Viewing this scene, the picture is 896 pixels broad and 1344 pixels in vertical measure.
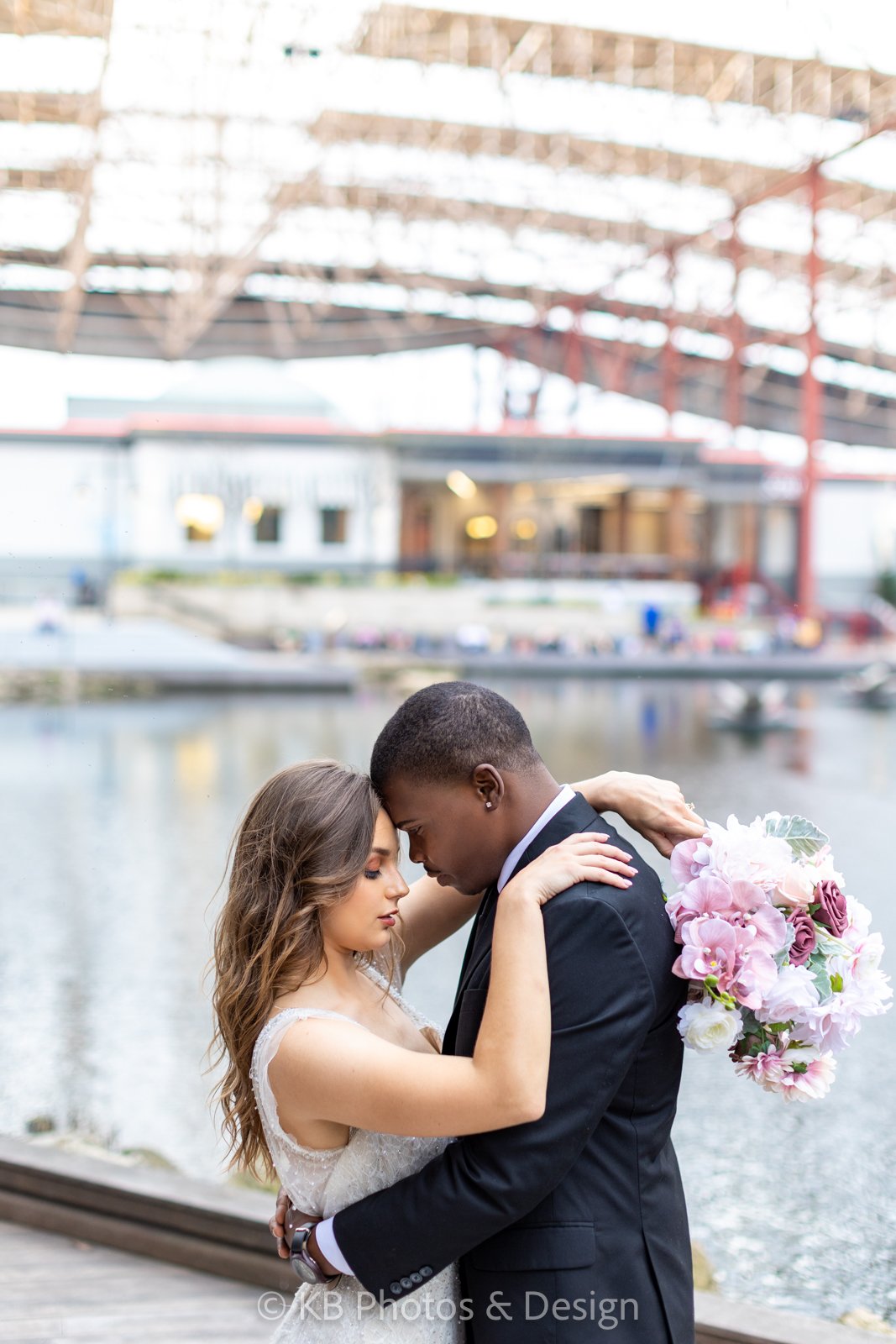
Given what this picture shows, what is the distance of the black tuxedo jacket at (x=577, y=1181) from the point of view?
1540mm

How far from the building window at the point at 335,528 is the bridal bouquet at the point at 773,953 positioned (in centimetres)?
3382

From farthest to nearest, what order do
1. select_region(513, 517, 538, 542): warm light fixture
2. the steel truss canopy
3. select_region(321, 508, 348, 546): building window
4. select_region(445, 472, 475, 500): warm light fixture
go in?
select_region(513, 517, 538, 542): warm light fixture < select_region(445, 472, 475, 500): warm light fixture < select_region(321, 508, 348, 546): building window < the steel truss canopy

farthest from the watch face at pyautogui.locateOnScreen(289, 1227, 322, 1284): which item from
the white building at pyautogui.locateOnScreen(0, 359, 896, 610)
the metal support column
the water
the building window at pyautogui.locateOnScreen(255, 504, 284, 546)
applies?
the building window at pyautogui.locateOnScreen(255, 504, 284, 546)

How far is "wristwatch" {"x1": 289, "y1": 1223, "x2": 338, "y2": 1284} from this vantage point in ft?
5.58

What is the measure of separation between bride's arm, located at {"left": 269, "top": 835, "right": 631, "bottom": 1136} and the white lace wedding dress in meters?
0.07

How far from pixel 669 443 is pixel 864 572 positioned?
7.57 metres

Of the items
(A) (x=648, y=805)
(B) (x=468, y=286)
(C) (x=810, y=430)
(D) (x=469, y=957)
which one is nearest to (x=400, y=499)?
(B) (x=468, y=286)

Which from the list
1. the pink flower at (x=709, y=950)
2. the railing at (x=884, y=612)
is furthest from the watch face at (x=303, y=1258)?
the railing at (x=884, y=612)

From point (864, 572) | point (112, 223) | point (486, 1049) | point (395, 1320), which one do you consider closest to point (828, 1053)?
point (486, 1049)

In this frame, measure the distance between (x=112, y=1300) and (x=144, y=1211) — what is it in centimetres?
28

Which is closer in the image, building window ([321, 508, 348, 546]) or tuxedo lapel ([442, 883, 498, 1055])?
tuxedo lapel ([442, 883, 498, 1055])

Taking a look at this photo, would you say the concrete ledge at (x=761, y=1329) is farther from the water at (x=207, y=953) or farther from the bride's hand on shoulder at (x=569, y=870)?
the bride's hand on shoulder at (x=569, y=870)

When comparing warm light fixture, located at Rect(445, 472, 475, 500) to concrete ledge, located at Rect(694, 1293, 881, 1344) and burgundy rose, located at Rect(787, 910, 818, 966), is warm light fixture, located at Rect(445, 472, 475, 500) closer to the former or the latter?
concrete ledge, located at Rect(694, 1293, 881, 1344)

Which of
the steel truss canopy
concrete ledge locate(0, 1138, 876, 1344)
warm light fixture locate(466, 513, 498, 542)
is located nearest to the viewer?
concrete ledge locate(0, 1138, 876, 1344)
